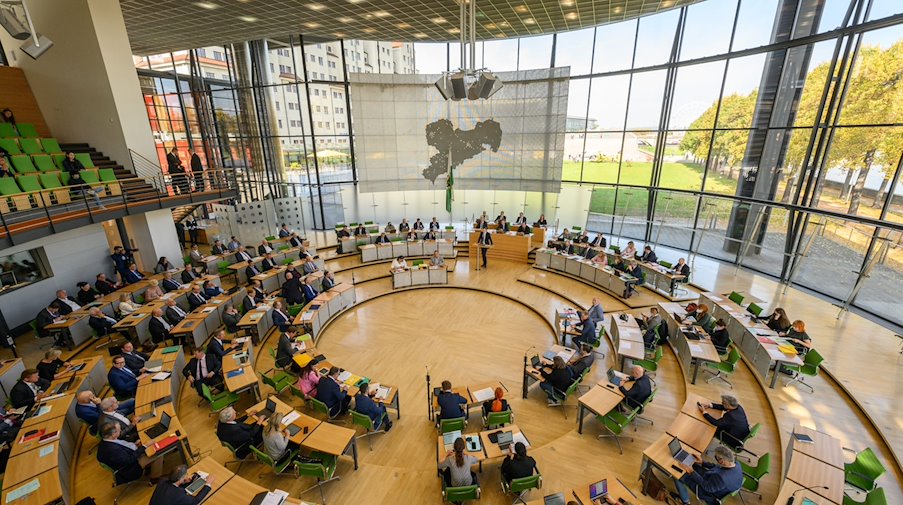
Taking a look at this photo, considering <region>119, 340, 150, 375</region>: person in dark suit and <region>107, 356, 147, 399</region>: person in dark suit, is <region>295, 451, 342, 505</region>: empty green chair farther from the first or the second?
<region>119, 340, 150, 375</region>: person in dark suit

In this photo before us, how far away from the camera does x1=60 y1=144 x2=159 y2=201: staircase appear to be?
1112cm

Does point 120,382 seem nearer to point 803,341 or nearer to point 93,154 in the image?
point 93,154

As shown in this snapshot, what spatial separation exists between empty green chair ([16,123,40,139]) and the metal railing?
3.28 m

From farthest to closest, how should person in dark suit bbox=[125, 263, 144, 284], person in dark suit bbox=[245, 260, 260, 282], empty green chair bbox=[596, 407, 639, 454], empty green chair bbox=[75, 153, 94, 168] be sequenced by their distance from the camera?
person in dark suit bbox=[245, 260, 260, 282] → person in dark suit bbox=[125, 263, 144, 284] → empty green chair bbox=[75, 153, 94, 168] → empty green chair bbox=[596, 407, 639, 454]

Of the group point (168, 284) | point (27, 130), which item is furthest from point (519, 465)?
point (27, 130)

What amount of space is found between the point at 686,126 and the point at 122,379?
17579 mm

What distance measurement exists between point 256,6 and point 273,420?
12.6 meters

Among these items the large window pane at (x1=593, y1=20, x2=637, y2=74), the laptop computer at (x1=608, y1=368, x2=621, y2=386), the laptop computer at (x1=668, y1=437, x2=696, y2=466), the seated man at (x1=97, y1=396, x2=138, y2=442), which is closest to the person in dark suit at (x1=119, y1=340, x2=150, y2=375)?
the seated man at (x1=97, y1=396, x2=138, y2=442)

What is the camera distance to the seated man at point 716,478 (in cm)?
438

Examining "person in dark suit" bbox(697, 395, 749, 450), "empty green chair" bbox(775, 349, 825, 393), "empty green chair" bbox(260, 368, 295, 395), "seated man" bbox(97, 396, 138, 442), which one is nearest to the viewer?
"person in dark suit" bbox(697, 395, 749, 450)

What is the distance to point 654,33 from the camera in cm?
1348

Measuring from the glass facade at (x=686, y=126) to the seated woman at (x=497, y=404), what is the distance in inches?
378

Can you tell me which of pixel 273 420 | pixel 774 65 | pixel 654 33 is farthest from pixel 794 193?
pixel 273 420

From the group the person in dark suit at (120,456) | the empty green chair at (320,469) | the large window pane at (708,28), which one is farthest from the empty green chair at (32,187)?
the large window pane at (708,28)
